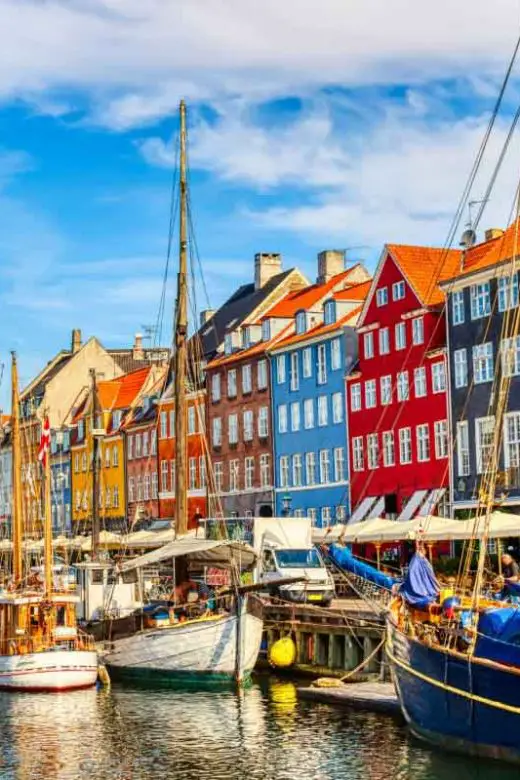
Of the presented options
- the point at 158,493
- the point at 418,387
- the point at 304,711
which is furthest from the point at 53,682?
the point at 158,493

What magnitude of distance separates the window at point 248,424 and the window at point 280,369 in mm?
3710

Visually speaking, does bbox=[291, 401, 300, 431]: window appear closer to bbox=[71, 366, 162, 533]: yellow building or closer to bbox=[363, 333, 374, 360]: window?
bbox=[363, 333, 374, 360]: window

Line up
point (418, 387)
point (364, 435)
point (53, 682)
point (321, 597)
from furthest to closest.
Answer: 1. point (364, 435)
2. point (418, 387)
3. point (321, 597)
4. point (53, 682)

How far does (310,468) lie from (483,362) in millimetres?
16792

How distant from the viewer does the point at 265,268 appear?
8956 centimetres

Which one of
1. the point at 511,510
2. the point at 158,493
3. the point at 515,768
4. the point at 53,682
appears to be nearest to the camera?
the point at 515,768

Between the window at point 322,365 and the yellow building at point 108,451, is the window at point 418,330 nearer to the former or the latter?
the window at point 322,365

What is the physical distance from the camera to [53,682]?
135 ft

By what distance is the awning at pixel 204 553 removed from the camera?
44031mm

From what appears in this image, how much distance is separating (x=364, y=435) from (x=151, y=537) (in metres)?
11.8

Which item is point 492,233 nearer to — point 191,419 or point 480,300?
point 480,300

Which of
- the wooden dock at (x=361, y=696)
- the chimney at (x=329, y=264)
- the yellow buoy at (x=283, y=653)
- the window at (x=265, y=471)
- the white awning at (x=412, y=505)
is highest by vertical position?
the chimney at (x=329, y=264)

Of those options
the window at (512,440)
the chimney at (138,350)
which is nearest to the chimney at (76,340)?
the chimney at (138,350)

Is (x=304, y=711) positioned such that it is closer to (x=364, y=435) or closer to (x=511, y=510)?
(x=511, y=510)
